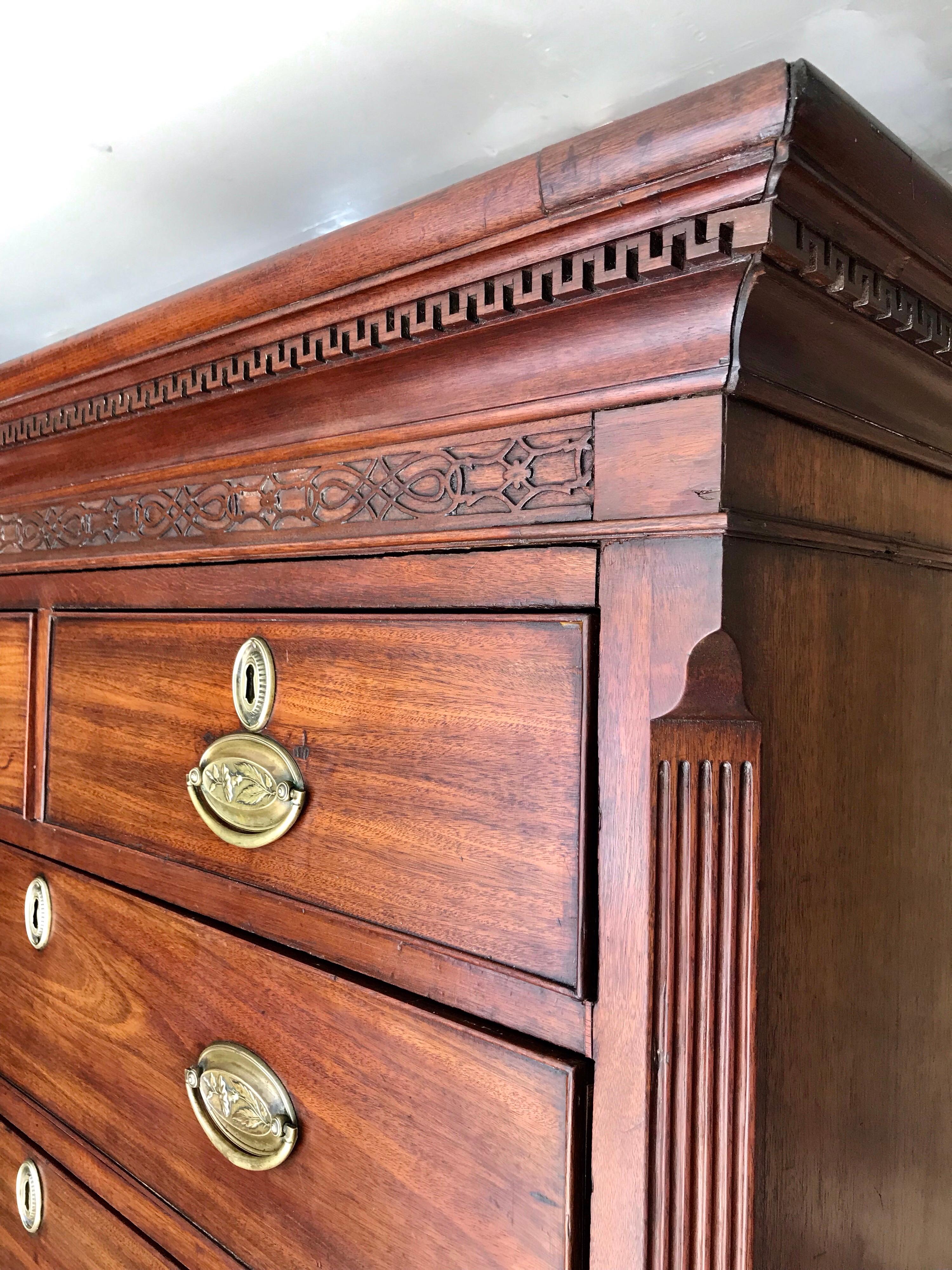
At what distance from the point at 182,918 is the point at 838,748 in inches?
17.4

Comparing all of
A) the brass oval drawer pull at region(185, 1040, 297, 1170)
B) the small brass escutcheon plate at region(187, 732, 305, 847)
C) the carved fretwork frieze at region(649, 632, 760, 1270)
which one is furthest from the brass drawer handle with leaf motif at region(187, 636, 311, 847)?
the carved fretwork frieze at region(649, 632, 760, 1270)

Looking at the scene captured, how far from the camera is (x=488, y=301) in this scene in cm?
43

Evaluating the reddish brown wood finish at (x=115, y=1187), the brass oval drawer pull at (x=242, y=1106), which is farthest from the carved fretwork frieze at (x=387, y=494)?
the reddish brown wood finish at (x=115, y=1187)

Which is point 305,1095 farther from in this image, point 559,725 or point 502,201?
point 502,201

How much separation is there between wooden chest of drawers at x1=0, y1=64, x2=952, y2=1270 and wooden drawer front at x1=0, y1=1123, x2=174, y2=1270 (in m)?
0.01

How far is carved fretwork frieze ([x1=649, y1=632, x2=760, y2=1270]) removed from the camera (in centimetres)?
37

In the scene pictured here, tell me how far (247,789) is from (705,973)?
1.02 feet

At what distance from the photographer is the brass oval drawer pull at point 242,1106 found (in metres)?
0.54

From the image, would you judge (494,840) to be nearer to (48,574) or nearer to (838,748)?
(838,748)

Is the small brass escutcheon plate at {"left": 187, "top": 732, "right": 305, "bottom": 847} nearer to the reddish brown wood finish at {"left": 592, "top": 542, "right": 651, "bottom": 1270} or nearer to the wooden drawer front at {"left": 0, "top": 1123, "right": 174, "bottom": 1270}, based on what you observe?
the reddish brown wood finish at {"left": 592, "top": 542, "right": 651, "bottom": 1270}

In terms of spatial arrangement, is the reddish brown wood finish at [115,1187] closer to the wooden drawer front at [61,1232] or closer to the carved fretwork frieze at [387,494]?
the wooden drawer front at [61,1232]

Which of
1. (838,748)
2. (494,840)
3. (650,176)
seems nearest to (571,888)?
(494,840)

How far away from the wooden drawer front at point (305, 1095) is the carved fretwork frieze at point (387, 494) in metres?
0.27

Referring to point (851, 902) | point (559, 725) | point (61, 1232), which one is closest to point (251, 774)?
point (559, 725)
